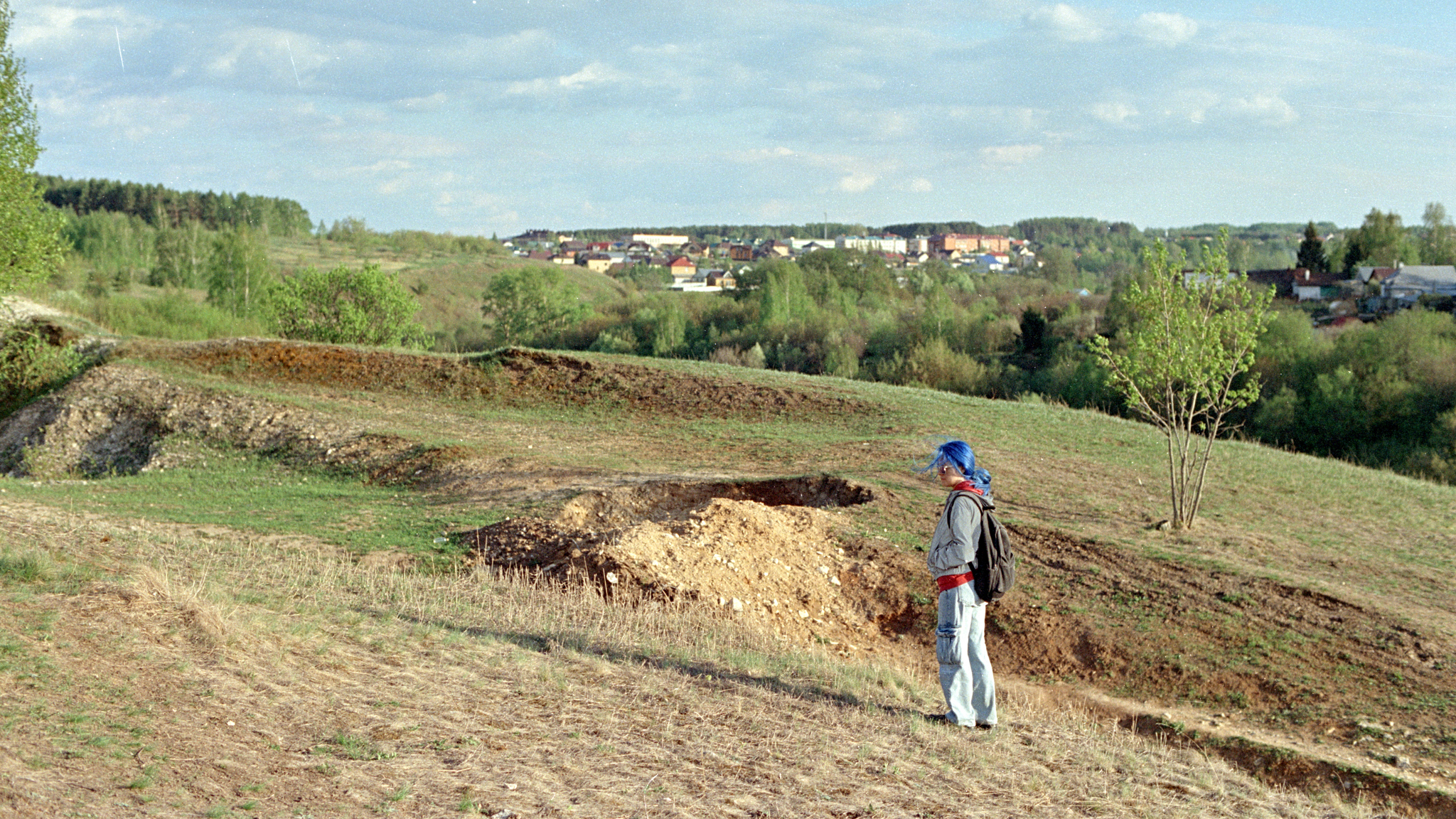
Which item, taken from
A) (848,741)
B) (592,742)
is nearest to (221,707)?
(592,742)

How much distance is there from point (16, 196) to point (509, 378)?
352 inches

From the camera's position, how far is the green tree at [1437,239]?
74375 mm

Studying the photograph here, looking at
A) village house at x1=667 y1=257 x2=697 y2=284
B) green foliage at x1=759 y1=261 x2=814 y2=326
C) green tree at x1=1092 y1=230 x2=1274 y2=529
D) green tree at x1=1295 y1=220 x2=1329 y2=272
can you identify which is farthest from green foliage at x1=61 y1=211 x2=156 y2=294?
green tree at x1=1295 y1=220 x2=1329 y2=272

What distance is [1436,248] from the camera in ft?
248

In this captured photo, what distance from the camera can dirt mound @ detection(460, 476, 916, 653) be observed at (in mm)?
9516

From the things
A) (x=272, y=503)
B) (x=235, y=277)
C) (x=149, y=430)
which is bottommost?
(x=272, y=503)

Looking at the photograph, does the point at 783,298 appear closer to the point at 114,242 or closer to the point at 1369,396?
the point at 1369,396

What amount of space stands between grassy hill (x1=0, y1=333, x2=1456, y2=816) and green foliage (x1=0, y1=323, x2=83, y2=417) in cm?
154

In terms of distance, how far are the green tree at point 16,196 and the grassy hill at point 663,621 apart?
133 inches

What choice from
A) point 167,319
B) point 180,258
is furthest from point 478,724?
point 180,258

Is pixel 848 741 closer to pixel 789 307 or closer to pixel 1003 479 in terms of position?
pixel 1003 479

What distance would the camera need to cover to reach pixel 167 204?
364 ft

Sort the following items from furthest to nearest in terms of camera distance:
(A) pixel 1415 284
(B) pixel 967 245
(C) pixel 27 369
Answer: (B) pixel 967 245 → (A) pixel 1415 284 → (C) pixel 27 369

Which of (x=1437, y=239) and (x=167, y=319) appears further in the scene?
(x=1437, y=239)
